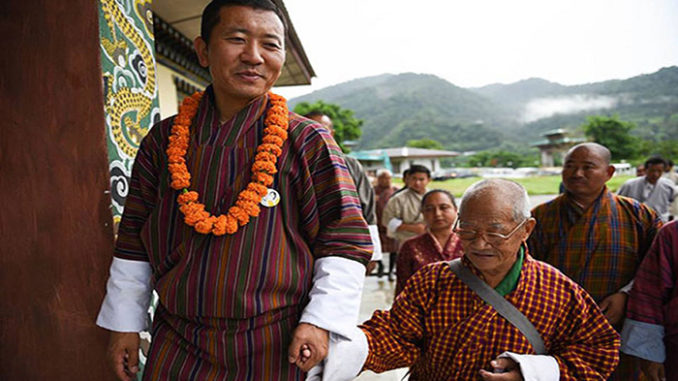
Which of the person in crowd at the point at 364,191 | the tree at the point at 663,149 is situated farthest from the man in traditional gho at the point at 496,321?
the tree at the point at 663,149

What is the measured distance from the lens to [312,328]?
4.06 feet

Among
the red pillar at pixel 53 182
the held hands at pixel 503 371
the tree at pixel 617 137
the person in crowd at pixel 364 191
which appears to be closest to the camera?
the held hands at pixel 503 371

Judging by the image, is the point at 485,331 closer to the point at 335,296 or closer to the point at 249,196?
the point at 335,296

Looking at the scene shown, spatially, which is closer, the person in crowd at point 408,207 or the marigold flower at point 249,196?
the marigold flower at point 249,196

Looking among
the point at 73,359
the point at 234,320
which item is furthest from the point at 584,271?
the point at 73,359

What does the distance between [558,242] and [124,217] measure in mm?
2483

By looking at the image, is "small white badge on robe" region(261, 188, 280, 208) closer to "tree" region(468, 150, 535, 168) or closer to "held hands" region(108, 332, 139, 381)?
"held hands" region(108, 332, 139, 381)

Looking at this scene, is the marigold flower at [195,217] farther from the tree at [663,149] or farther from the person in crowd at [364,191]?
the tree at [663,149]

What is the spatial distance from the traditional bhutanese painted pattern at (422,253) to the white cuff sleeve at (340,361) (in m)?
1.78

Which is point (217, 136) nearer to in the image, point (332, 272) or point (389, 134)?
point (332, 272)

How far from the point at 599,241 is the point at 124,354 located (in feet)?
8.50

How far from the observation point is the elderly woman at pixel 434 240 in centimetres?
322

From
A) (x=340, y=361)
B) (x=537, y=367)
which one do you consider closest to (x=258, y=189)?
(x=340, y=361)

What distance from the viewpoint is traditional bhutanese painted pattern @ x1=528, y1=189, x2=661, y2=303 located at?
103 inches
